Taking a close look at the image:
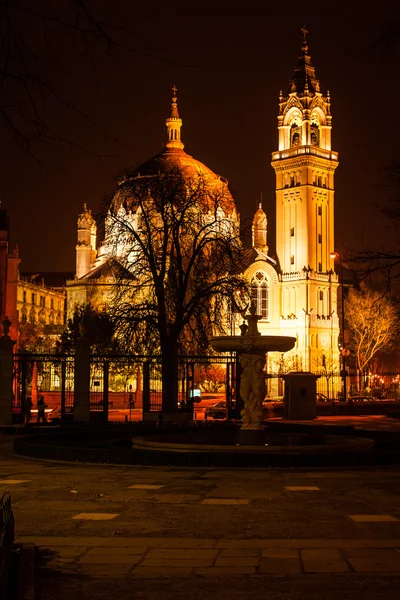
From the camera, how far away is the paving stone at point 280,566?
9.15m

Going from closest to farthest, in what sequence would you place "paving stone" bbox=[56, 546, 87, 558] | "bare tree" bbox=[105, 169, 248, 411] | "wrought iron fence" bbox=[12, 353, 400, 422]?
1. "paving stone" bbox=[56, 546, 87, 558]
2. "wrought iron fence" bbox=[12, 353, 400, 422]
3. "bare tree" bbox=[105, 169, 248, 411]

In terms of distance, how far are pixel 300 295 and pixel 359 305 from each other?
2187cm

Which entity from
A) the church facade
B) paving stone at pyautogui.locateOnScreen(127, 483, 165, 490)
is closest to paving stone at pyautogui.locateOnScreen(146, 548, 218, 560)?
paving stone at pyautogui.locateOnScreen(127, 483, 165, 490)

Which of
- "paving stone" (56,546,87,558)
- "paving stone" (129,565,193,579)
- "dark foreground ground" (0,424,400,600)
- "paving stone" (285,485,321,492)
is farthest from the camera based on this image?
"paving stone" (285,485,321,492)

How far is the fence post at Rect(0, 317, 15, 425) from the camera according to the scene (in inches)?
1271

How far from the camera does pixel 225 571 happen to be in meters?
9.16

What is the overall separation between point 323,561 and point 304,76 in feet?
366

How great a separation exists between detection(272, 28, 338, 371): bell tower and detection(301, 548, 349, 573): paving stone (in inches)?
3759

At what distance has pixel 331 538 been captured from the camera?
10.9m

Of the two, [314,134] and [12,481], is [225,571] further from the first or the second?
[314,134]

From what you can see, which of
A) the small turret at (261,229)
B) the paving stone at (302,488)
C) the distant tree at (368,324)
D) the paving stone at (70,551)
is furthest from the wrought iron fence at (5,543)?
the small turret at (261,229)

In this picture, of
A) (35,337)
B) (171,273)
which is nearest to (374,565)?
(171,273)

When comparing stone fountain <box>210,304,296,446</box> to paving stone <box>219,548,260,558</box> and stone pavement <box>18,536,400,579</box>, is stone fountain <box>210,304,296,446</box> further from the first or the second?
paving stone <box>219,548,260,558</box>

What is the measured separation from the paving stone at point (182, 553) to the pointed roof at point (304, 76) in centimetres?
10810
